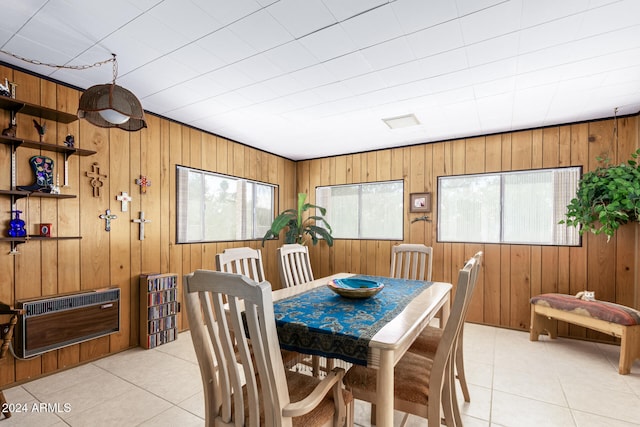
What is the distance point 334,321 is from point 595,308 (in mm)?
2883

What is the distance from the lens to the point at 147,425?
6.70ft

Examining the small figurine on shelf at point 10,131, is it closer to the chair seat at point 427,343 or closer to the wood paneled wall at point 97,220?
the wood paneled wall at point 97,220

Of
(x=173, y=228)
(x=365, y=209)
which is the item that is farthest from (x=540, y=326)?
(x=173, y=228)

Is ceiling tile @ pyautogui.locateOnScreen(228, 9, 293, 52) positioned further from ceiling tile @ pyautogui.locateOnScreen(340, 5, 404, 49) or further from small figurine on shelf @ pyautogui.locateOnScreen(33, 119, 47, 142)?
small figurine on shelf @ pyautogui.locateOnScreen(33, 119, 47, 142)

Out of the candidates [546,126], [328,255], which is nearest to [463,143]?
[546,126]

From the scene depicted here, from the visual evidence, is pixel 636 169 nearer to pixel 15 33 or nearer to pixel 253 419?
pixel 253 419

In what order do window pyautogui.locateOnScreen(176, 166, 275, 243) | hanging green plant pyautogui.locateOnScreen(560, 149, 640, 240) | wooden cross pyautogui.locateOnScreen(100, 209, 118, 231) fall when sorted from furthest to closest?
window pyautogui.locateOnScreen(176, 166, 275, 243) → wooden cross pyautogui.locateOnScreen(100, 209, 118, 231) → hanging green plant pyautogui.locateOnScreen(560, 149, 640, 240)

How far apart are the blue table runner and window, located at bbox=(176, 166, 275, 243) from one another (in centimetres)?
236

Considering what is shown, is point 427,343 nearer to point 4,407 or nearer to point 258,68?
point 258,68

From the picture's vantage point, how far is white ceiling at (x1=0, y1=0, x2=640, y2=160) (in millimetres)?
1837

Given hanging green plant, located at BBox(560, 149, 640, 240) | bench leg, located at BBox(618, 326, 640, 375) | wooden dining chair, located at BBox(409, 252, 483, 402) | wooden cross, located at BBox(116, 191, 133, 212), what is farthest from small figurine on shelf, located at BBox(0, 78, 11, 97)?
bench leg, located at BBox(618, 326, 640, 375)

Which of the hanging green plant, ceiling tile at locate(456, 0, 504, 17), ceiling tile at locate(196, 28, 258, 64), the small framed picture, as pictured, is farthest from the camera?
the small framed picture

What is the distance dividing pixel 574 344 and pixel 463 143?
8.82 ft

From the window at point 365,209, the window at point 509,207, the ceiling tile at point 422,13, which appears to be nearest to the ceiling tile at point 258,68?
the ceiling tile at point 422,13
